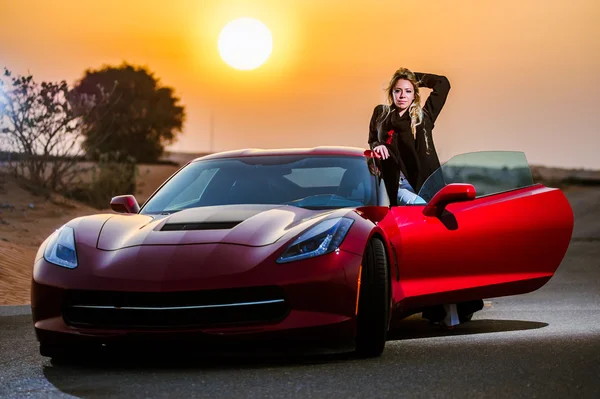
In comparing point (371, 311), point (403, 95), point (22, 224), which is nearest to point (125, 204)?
point (371, 311)

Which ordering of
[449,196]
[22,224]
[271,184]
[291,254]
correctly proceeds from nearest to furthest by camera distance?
[291,254], [449,196], [271,184], [22,224]

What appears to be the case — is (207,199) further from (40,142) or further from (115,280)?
(40,142)

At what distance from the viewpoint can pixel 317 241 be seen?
671cm

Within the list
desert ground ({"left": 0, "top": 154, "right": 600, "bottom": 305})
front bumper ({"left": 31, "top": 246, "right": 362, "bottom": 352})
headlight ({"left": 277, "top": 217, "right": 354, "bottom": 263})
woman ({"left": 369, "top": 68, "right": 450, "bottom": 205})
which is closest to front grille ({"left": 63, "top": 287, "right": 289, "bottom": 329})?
front bumper ({"left": 31, "top": 246, "right": 362, "bottom": 352})

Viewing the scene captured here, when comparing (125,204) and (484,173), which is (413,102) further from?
(125,204)

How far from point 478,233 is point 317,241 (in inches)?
73.7

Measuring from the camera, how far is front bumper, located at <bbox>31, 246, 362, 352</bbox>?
254 inches

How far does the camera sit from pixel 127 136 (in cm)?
6194

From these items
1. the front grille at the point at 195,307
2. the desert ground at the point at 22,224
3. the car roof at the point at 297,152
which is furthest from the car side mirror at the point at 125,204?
the desert ground at the point at 22,224

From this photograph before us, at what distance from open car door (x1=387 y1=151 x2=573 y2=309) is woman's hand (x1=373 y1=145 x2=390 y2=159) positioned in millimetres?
428

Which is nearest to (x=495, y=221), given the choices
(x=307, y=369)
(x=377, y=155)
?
(x=377, y=155)

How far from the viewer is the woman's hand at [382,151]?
8734mm

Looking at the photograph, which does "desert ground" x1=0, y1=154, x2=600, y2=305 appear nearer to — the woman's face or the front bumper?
the woman's face

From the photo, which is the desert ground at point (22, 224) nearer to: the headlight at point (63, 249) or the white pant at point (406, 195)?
the white pant at point (406, 195)
